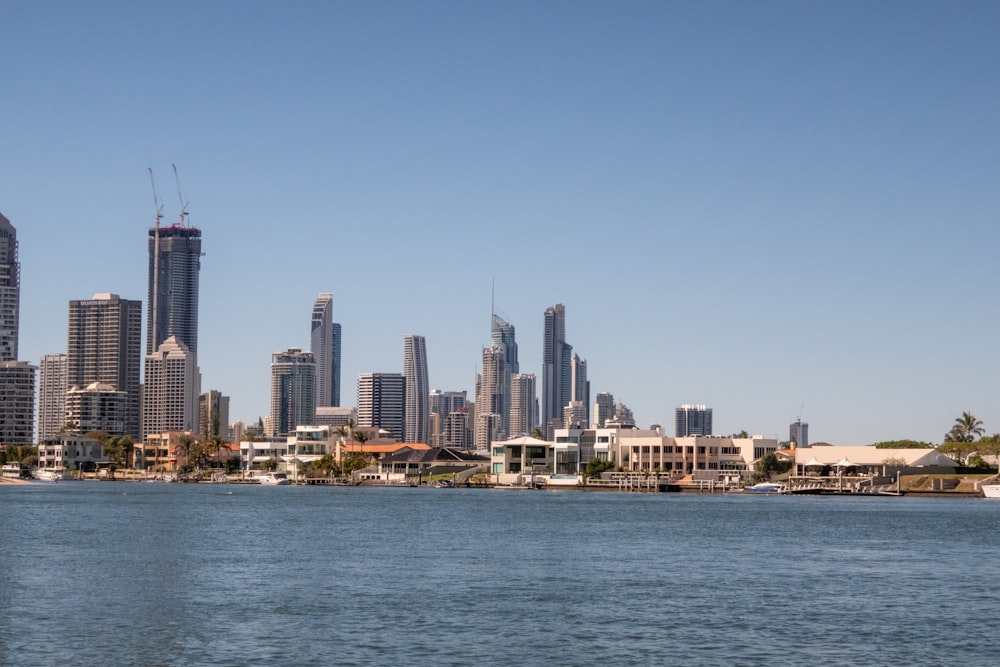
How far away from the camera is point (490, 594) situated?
2520 inches

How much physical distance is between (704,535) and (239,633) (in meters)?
64.7

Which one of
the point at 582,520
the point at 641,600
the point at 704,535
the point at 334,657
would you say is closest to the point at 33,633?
the point at 334,657

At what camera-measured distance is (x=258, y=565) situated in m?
77.6

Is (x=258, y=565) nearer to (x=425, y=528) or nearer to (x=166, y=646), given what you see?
(x=166, y=646)

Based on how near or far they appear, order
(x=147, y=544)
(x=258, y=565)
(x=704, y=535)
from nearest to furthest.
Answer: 1. (x=258, y=565)
2. (x=147, y=544)
3. (x=704, y=535)

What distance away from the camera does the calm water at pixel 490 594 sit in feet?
159

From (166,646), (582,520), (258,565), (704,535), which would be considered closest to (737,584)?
(258,565)

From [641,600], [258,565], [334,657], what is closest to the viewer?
[334,657]

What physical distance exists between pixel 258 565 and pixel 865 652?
3941 cm

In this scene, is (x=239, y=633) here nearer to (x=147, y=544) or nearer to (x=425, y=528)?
(x=147, y=544)

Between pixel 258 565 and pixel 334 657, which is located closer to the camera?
pixel 334 657

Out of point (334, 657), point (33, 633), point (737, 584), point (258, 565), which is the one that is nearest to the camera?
point (334, 657)

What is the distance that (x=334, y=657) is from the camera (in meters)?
46.8

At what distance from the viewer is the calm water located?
159 ft
